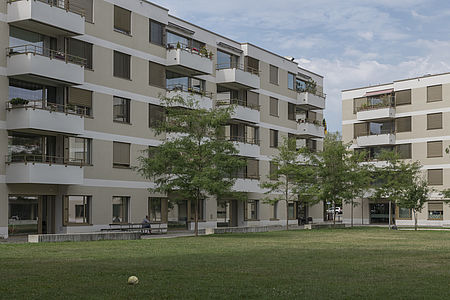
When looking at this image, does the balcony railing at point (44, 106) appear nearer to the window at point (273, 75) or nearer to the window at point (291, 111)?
the window at point (273, 75)

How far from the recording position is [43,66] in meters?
35.7

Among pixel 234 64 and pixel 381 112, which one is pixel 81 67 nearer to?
pixel 234 64

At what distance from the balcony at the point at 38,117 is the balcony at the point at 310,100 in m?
31.7

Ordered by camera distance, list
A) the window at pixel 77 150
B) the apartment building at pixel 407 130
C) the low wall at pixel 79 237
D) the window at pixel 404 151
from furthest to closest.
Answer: the window at pixel 404 151, the apartment building at pixel 407 130, the window at pixel 77 150, the low wall at pixel 79 237

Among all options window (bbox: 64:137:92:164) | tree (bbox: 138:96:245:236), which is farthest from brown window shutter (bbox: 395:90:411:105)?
window (bbox: 64:137:92:164)

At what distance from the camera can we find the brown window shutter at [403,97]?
71906 millimetres

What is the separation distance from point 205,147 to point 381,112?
40.9 meters

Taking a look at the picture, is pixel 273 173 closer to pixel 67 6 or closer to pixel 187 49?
pixel 187 49

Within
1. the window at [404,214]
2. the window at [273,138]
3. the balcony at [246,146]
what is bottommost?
the window at [404,214]

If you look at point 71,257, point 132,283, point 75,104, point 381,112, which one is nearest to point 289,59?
point 381,112

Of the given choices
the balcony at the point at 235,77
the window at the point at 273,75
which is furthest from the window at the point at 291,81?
the balcony at the point at 235,77

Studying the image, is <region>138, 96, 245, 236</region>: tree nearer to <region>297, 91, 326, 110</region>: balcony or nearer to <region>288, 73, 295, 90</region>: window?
<region>288, 73, 295, 90</region>: window

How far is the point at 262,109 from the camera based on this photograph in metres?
59.0

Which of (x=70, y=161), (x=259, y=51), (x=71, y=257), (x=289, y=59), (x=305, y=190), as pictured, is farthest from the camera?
(x=289, y=59)
